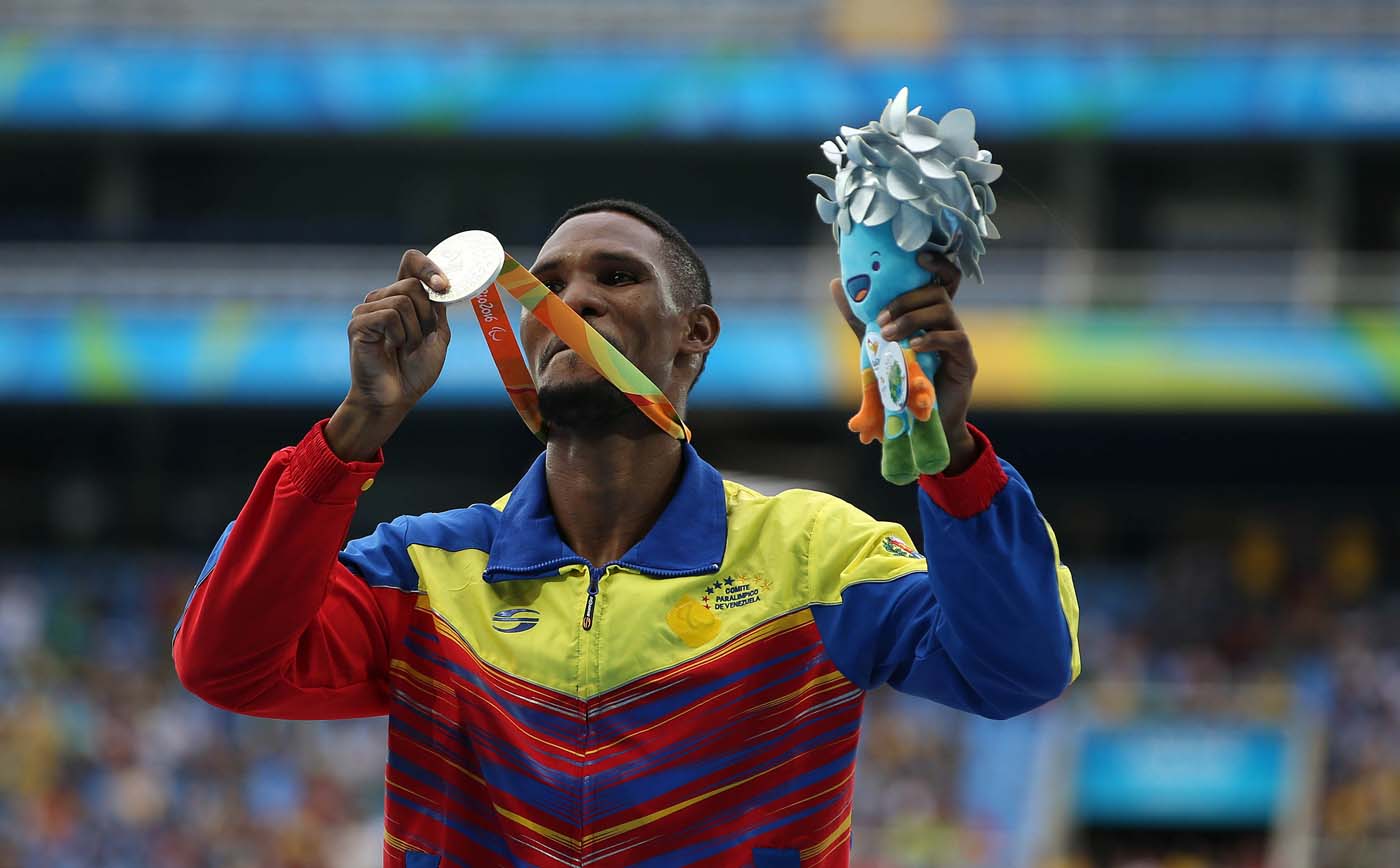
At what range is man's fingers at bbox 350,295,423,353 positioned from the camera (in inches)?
114

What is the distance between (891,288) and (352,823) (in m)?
12.4

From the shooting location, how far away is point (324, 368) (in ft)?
60.0

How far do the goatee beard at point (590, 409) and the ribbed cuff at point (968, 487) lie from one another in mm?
729

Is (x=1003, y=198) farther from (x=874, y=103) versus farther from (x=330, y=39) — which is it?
(x=330, y=39)

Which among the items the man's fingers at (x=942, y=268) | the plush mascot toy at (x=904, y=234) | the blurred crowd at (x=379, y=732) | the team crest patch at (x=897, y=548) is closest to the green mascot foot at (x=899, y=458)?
the plush mascot toy at (x=904, y=234)

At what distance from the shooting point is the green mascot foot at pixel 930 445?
2658 mm

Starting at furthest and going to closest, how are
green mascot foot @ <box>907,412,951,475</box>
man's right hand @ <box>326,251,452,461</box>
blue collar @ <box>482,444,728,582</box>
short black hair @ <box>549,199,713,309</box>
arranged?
short black hair @ <box>549,199,713,309</box> → blue collar @ <box>482,444,728,582</box> → man's right hand @ <box>326,251,452,461</box> → green mascot foot @ <box>907,412,951,475</box>

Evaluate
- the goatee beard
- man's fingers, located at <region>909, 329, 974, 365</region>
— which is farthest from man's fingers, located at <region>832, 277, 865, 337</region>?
the goatee beard

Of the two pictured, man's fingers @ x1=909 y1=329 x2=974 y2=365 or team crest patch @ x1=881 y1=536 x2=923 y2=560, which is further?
team crest patch @ x1=881 y1=536 x2=923 y2=560

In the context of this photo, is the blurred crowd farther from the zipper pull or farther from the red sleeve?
the red sleeve

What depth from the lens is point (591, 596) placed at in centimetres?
319

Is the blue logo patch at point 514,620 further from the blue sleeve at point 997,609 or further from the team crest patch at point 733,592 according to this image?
the blue sleeve at point 997,609

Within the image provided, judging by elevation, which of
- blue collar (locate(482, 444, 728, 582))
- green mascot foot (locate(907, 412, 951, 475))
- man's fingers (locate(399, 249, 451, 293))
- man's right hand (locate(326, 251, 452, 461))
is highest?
man's fingers (locate(399, 249, 451, 293))

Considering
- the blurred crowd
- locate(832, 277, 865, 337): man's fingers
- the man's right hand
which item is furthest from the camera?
the blurred crowd
